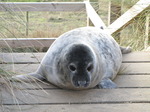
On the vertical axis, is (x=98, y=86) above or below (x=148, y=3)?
below

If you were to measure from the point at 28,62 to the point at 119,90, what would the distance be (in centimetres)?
109

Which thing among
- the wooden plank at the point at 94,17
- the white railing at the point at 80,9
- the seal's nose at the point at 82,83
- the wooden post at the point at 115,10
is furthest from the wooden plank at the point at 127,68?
the wooden post at the point at 115,10

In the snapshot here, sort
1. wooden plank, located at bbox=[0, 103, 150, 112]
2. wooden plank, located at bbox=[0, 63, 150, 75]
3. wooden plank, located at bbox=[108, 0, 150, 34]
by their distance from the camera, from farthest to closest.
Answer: wooden plank, located at bbox=[108, 0, 150, 34] → wooden plank, located at bbox=[0, 63, 150, 75] → wooden plank, located at bbox=[0, 103, 150, 112]

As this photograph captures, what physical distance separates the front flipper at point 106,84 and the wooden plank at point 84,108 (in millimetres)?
353

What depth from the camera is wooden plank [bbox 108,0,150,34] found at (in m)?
4.19

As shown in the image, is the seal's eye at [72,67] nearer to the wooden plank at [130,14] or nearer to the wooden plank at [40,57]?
the wooden plank at [40,57]

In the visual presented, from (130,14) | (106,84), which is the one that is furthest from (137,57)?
(106,84)

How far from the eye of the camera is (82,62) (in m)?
2.71

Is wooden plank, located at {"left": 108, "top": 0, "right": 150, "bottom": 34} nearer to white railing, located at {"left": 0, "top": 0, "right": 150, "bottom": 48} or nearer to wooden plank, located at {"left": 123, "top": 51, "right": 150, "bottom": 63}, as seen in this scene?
white railing, located at {"left": 0, "top": 0, "right": 150, "bottom": 48}

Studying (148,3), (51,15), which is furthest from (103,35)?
(51,15)

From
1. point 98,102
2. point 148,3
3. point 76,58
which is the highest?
point 148,3

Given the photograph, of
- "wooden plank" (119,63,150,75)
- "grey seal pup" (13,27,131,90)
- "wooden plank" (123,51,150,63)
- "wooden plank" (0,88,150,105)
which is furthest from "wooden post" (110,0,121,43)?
"wooden plank" (0,88,150,105)

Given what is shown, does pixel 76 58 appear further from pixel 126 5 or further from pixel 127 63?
pixel 126 5

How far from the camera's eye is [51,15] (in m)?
9.43
